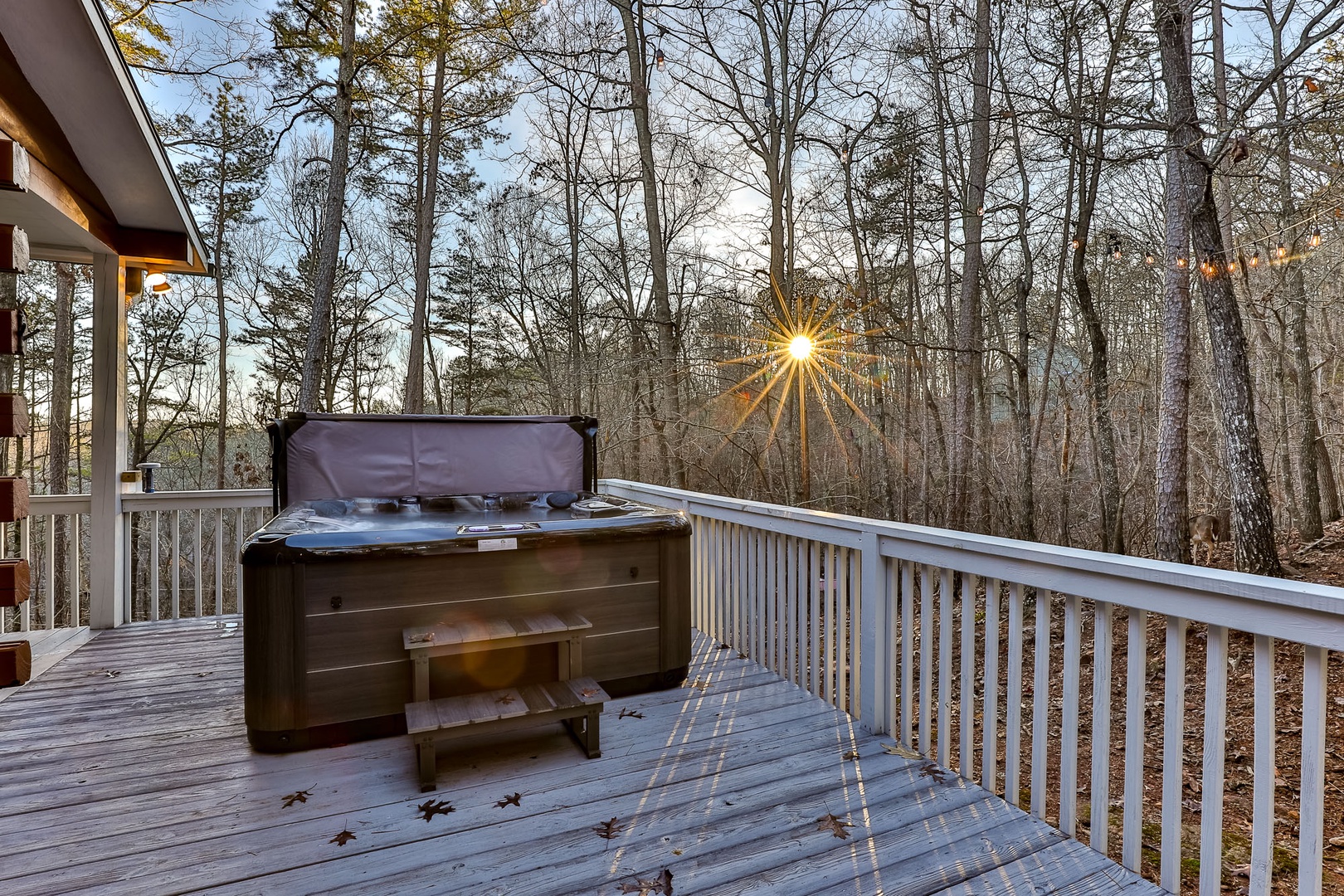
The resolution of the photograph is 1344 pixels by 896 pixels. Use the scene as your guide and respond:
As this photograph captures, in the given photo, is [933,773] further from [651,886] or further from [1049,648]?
[651,886]

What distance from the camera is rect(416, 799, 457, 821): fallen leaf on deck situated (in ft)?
Result: 6.74

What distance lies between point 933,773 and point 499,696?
1.54 metres

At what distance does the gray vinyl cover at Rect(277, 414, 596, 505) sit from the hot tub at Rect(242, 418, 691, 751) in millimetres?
432

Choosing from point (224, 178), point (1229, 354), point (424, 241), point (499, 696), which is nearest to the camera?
point (499, 696)

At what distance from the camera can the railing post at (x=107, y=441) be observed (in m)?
3.74

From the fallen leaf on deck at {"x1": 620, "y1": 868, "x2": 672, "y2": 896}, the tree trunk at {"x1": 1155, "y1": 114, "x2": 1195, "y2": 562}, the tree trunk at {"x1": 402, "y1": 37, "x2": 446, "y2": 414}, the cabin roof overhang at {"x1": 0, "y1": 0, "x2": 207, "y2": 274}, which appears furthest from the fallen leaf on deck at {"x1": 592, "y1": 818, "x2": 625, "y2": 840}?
the tree trunk at {"x1": 402, "y1": 37, "x2": 446, "y2": 414}

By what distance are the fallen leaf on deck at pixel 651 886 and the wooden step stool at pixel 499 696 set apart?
0.65 meters

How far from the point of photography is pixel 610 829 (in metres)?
1.97

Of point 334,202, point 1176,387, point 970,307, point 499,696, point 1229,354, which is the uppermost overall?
point 334,202

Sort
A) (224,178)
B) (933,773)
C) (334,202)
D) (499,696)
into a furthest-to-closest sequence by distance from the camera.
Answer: (224,178) < (334,202) < (499,696) < (933,773)

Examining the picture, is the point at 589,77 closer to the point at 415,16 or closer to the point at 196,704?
the point at 415,16

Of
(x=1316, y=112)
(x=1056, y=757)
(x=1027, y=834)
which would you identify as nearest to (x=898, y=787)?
(x=1027, y=834)

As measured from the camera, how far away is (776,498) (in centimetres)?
920

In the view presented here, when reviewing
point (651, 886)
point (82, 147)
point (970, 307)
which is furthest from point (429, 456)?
point (970, 307)
